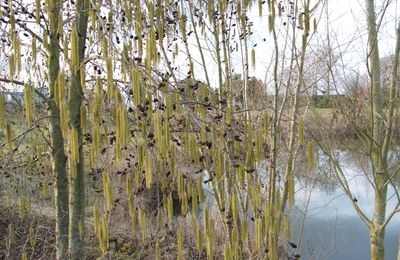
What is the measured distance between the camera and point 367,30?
9.68 feet

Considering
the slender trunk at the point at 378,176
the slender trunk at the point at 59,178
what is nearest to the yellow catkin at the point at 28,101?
the slender trunk at the point at 59,178

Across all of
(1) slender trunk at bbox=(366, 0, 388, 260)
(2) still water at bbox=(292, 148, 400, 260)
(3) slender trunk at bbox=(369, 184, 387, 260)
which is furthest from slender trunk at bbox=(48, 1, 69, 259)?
(2) still water at bbox=(292, 148, 400, 260)

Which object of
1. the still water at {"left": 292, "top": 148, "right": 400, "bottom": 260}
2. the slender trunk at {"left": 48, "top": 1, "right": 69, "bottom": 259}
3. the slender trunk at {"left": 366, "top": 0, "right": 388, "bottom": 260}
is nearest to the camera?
the slender trunk at {"left": 48, "top": 1, "right": 69, "bottom": 259}

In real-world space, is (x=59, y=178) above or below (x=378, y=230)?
above

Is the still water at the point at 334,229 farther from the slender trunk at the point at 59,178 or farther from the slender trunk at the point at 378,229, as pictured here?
the slender trunk at the point at 59,178

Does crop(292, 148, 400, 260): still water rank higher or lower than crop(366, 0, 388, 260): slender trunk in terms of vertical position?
lower

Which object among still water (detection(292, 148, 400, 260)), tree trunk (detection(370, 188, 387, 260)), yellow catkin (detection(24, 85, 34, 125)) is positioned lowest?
still water (detection(292, 148, 400, 260))

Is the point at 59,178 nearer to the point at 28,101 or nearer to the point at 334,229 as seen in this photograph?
the point at 28,101

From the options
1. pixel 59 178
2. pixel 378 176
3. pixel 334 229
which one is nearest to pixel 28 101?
pixel 59 178

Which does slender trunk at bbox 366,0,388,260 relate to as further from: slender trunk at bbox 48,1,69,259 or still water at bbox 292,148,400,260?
slender trunk at bbox 48,1,69,259

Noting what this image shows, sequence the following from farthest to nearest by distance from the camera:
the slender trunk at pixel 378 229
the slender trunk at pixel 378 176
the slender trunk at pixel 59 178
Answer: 1. the slender trunk at pixel 378 229
2. the slender trunk at pixel 378 176
3. the slender trunk at pixel 59 178

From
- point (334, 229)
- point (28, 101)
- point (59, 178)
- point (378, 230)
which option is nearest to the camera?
point (28, 101)

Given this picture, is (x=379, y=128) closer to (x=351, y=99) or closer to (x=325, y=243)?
(x=351, y=99)

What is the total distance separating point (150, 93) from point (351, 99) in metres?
2.50
